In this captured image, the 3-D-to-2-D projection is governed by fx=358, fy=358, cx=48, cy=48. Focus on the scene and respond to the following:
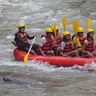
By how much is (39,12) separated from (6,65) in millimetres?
8117

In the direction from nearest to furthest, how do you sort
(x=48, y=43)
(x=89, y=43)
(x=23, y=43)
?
(x=89, y=43)
(x=48, y=43)
(x=23, y=43)

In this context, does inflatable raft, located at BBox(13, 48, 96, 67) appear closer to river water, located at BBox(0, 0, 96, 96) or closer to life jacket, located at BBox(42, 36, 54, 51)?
river water, located at BBox(0, 0, 96, 96)

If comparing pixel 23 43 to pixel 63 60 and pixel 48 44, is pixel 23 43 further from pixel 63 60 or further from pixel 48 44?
pixel 63 60

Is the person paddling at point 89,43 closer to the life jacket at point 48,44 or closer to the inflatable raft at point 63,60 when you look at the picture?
the inflatable raft at point 63,60

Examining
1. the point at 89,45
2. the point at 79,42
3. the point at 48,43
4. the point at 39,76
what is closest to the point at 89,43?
the point at 89,45

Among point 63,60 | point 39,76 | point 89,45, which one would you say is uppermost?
point 89,45

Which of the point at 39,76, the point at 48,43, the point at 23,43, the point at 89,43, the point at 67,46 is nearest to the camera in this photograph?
the point at 39,76

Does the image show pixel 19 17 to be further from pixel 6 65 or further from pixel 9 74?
pixel 9 74

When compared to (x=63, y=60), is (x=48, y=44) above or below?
above

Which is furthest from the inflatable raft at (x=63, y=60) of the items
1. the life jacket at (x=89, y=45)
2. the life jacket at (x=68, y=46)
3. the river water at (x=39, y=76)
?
the life jacket at (x=89, y=45)

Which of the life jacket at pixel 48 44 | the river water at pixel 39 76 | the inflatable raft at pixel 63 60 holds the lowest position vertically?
the river water at pixel 39 76

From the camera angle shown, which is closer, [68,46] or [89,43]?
[89,43]

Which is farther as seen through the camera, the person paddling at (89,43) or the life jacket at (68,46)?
the life jacket at (68,46)

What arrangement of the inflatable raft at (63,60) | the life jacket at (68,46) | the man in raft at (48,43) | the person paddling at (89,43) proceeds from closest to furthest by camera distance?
1. the inflatable raft at (63,60)
2. the person paddling at (89,43)
3. the life jacket at (68,46)
4. the man in raft at (48,43)
